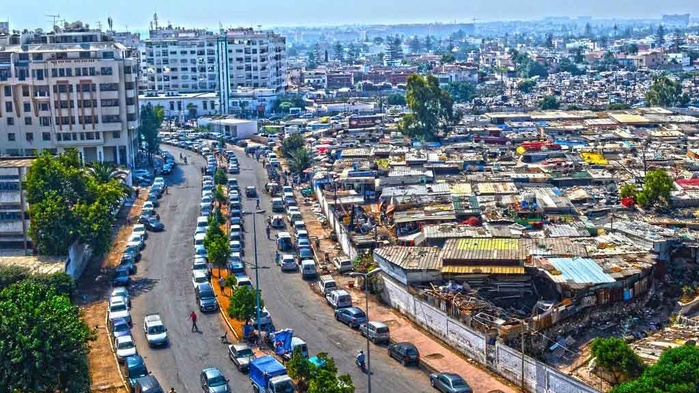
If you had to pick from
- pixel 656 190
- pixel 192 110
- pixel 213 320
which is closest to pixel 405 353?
pixel 213 320

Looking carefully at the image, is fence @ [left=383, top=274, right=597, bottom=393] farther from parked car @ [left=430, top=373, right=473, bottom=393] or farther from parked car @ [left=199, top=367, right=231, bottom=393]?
→ parked car @ [left=199, top=367, right=231, bottom=393]

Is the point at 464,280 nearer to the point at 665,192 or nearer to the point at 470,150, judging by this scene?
the point at 665,192

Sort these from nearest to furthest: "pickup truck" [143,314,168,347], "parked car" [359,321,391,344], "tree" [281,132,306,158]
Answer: "parked car" [359,321,391,344], "pickup truck" [143,314,168,347], "tree" [281,132,306,158]

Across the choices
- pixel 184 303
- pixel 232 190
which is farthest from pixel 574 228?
pixel 232 190

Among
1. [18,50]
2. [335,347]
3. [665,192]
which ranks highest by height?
[18,50]

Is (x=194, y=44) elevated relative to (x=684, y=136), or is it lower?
elevated

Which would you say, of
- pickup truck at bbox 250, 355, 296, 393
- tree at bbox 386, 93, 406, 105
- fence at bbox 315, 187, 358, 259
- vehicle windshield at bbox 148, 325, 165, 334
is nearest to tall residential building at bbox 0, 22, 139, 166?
fence at bbox 315, 187, 358, 259
